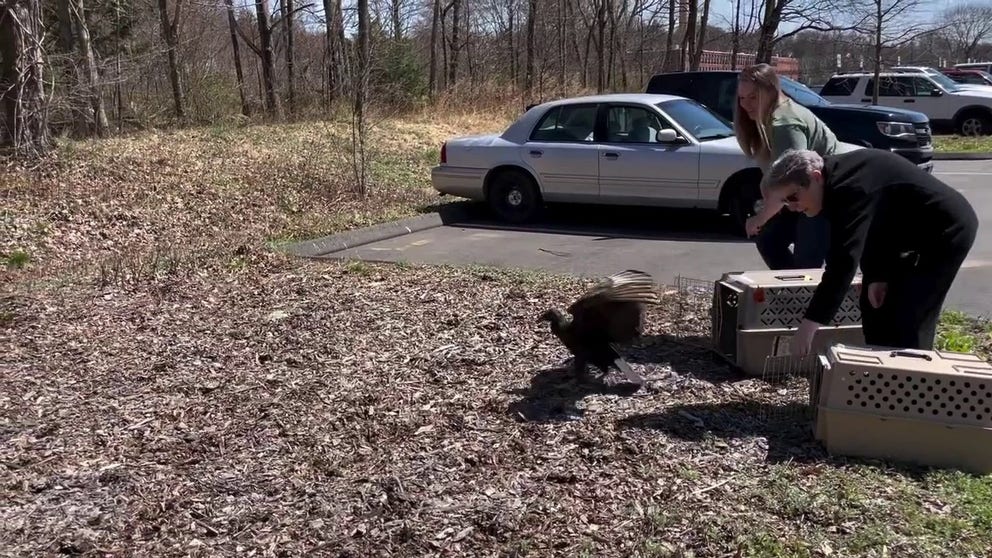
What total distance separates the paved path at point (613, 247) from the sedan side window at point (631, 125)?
1039 millimetres

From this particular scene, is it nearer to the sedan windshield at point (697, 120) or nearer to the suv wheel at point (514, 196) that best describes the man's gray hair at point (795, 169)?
the sedan windshield at point (697, 120)

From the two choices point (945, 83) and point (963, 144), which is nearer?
point (963, 144)

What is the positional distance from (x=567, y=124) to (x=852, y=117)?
14.5ft

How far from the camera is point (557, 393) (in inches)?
191

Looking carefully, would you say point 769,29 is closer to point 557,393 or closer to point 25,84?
point 25,84

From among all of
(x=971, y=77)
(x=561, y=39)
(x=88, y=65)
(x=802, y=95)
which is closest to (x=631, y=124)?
(x=802, y=95)

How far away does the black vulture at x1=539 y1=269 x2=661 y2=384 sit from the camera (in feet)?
14.6

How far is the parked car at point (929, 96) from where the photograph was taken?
22.3 meters

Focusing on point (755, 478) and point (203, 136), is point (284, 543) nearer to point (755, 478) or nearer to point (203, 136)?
point (755, 478)

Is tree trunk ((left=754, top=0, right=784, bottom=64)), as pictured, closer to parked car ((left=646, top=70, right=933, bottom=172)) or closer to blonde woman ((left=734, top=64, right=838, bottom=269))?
parked car ((left=646, top=70, right=933, bottom=172))

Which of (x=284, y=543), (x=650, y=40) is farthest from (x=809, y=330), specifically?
(x=650, y=40)

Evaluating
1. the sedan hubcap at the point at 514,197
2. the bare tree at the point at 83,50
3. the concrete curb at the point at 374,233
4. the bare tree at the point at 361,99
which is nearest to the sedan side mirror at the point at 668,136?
the sedan hubcap at the point at 514,197

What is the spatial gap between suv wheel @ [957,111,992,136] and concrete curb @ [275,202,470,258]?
52.9 ft

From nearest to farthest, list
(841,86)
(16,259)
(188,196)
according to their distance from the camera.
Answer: (16,259) → (188,196) → (841,86)
